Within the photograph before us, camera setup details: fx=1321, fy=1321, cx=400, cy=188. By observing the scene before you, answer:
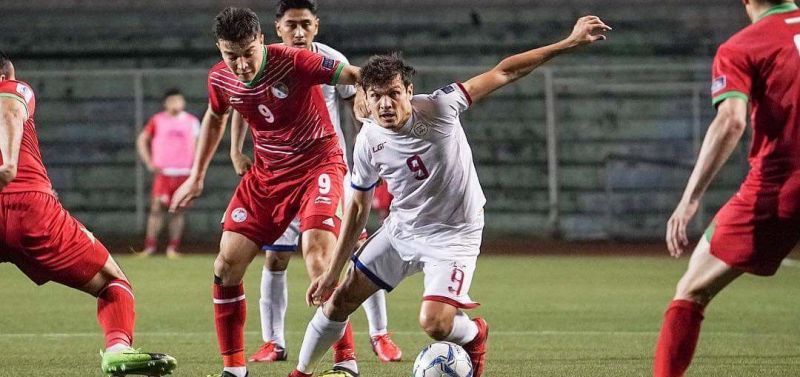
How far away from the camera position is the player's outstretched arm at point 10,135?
231 inches

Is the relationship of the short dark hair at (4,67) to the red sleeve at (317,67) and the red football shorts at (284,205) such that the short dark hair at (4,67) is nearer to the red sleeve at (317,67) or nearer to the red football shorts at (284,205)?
the red football shorts at (284,205)

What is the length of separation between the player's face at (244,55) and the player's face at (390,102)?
0.90 meters

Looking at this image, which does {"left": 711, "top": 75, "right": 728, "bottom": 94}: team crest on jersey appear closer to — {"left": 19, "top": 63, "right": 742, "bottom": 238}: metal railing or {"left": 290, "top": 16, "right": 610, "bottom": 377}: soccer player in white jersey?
{"left": 290, "top": 16, "right": 610, "bottom": 377}: soccer player in white jersey

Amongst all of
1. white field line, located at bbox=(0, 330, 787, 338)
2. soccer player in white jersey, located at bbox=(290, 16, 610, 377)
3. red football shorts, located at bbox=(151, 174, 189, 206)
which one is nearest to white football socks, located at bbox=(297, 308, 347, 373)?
soccer player in white jersey, located at bbox=(290, 16, 610, 377)

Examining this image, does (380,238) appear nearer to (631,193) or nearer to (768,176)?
(768,176)

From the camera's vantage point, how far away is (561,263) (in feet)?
52.6

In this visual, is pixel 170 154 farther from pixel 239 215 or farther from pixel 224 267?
pixel 224 267

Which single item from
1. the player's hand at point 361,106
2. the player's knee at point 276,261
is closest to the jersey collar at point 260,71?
the player's hand at point 361,106

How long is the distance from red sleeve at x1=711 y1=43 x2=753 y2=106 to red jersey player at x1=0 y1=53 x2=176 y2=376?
2.84m

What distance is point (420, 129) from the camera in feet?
20.8

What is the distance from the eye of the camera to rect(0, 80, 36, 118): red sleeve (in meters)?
6.10

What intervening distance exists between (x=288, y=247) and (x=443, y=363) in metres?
2.11

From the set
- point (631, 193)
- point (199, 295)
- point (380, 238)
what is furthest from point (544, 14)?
point (380, 238)

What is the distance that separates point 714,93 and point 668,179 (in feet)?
50.3
